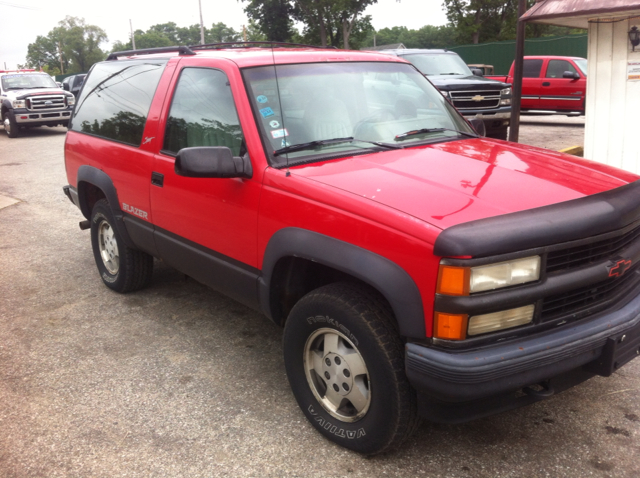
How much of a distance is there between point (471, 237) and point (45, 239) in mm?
5880

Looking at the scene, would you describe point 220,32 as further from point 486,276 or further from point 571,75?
point 486,276

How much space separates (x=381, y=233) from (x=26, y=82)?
2010 centimetres

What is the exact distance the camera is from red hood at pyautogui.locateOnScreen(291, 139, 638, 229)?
2.59 m

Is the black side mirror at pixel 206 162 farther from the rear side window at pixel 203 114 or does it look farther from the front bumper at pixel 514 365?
the front bumper at pixel 514 365

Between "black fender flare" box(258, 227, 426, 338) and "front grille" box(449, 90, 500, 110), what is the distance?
9.53 metres

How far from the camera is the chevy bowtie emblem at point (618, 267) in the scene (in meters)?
2.67

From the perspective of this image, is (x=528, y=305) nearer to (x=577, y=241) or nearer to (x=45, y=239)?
(x=577, y=241)

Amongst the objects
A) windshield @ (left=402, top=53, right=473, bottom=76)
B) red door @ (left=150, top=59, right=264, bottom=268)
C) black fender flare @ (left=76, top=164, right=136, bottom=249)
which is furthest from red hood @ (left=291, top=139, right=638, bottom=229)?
Result: windshield @ (left=402, top=53, right=473, bottom=76)

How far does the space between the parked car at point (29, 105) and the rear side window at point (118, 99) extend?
46.3 feet

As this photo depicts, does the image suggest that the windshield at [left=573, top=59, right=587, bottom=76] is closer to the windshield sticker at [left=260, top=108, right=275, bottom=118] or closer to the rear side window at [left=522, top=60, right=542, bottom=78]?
the rear side window at [left=522, top=60, right=542, bottom=78]

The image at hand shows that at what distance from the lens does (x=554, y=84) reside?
16562 millimetres

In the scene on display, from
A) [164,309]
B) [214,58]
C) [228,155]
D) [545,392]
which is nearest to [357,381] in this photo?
[545,392]

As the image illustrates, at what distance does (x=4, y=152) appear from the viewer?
15.0 metres

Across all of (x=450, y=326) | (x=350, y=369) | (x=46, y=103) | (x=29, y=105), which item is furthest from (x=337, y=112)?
(x=46, y=103)
